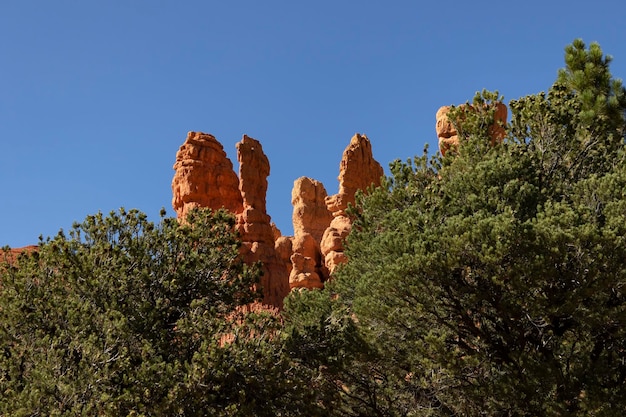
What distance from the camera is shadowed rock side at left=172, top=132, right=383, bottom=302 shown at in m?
54.8

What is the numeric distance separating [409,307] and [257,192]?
3895 cm

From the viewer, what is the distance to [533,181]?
20422 millimetres

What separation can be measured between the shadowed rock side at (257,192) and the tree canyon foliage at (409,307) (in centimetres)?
3162

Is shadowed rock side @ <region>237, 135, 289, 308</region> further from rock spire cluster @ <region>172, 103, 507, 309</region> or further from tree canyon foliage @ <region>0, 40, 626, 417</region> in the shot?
tree canyon foliage @ <region>0, 40, 626, 417</region>

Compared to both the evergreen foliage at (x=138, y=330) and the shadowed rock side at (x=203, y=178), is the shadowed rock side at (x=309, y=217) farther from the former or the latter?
the evergreen foliage at (x=138, y=330)

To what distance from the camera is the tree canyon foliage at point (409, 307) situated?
16.6m

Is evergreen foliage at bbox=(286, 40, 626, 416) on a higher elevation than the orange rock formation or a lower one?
lower

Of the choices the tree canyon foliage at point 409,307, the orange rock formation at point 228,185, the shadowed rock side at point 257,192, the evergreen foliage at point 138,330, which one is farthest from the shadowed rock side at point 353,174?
the evergreen foliage at point 138,330

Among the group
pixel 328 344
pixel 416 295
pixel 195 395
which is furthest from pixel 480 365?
pixel 195 395

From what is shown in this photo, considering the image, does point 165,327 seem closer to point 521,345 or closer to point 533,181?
point 521,345

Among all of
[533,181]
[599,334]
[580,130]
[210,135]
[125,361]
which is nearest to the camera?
[125,361]

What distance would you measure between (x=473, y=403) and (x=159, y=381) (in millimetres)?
8428

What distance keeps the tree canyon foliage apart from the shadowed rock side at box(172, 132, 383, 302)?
3162cm

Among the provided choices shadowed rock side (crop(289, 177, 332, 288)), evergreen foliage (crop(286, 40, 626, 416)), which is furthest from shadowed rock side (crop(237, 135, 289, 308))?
evergreen foliage (crop(286, 40, 626, 416))
